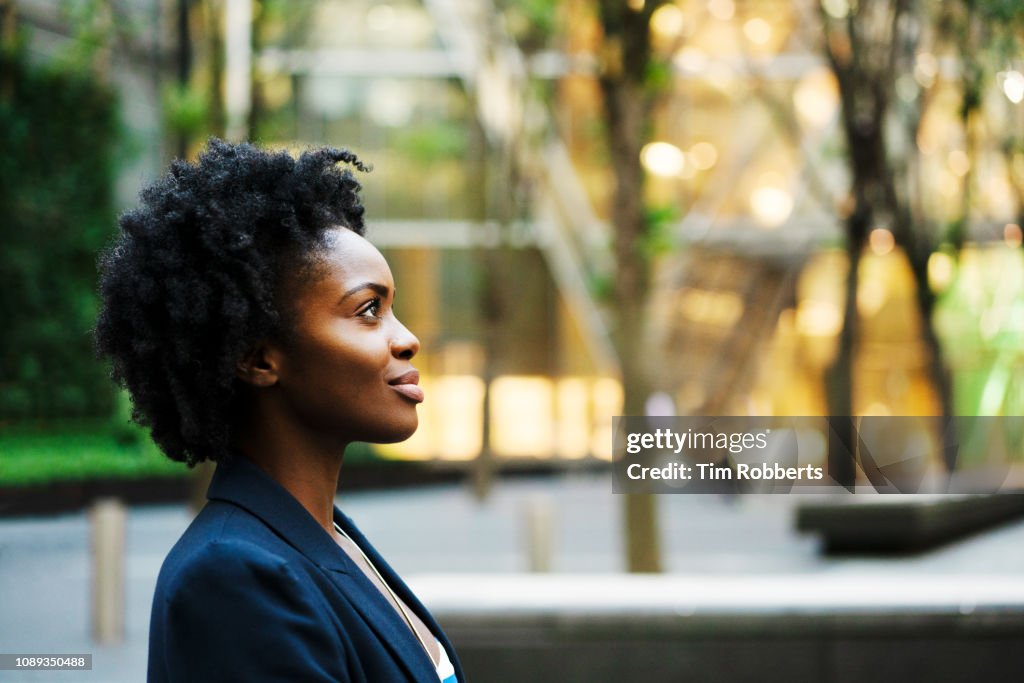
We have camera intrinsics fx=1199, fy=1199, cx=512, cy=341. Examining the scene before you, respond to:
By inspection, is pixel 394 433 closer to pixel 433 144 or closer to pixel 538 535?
pixel 538 535

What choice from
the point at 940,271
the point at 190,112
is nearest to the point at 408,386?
the point at 190,112

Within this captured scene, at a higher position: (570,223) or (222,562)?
(570,223)

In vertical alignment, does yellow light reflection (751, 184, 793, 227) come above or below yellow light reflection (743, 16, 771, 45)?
below

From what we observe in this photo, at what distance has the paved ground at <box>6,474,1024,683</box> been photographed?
891 centimetres

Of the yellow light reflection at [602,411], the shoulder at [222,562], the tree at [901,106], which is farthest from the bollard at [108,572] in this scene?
the yellow light reflection at [602,411]

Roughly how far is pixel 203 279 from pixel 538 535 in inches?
308

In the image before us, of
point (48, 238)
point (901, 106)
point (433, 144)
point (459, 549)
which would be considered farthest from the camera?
point (48, 238)

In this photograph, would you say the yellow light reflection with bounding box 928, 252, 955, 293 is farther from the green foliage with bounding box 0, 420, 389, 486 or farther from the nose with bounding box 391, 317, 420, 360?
the nose with bounding box 391, 317, 420, 360

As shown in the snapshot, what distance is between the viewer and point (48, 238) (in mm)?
19719

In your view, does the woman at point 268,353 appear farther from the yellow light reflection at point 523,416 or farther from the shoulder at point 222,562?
the yellow light reflection at point 523,416

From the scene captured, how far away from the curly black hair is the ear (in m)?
0.02

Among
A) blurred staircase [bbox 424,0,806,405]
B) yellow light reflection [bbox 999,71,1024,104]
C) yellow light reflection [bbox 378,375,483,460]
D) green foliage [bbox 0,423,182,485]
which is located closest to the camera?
yellow light reflection [bbox 999,71,1024,104]

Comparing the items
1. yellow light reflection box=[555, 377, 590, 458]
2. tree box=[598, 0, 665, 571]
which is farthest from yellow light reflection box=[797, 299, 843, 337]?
tree box=[598, 0, 665, 571]

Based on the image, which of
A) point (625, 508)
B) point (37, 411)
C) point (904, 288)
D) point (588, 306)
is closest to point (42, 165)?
point (37, 411)
